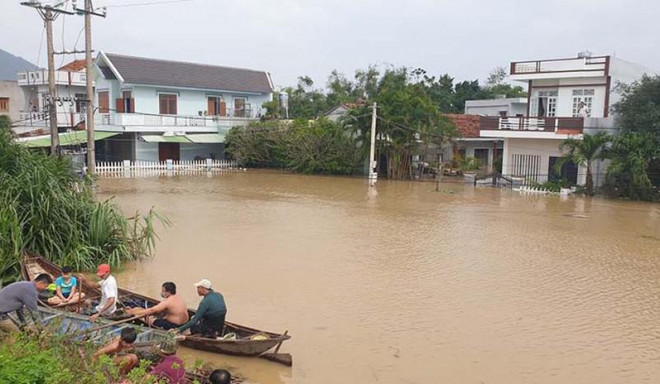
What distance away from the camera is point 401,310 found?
10.1 m

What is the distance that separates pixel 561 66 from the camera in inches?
1093

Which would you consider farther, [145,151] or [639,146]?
[145,151]

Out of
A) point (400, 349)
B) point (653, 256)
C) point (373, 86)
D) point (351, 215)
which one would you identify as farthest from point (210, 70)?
point (400, 349)

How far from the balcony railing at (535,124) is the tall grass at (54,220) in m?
20.3

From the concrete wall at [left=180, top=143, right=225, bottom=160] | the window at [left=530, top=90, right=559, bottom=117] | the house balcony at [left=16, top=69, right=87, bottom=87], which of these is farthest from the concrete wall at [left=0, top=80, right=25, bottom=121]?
the window at [left=530, top=90, right=559, bottom=117]

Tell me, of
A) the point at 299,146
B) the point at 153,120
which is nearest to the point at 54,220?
the point at 299,146

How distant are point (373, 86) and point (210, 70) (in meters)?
13.8

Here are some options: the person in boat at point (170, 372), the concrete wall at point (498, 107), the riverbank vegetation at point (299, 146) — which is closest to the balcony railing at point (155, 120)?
the riverbank vegetation at point (299, 146)

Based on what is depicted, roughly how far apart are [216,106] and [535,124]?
67.2ft

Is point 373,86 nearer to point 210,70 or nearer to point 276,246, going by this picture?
point 210,70

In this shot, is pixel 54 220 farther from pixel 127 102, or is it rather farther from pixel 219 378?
pixel 127 102

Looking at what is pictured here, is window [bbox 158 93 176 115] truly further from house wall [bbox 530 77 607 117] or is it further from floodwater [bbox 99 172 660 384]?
house wall [bbox 530 77 607 117]

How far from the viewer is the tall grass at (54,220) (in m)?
10.5

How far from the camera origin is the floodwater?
8055 millimetres
